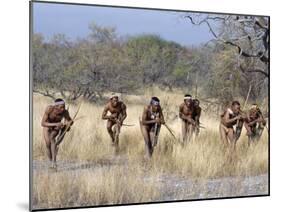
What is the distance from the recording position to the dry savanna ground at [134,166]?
4.79 meters

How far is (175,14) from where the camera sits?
17.0 ft

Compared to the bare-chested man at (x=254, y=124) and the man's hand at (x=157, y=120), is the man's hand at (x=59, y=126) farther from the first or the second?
the bare-chested man at (x=254, y=124)

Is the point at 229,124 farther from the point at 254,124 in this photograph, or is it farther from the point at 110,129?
the point at 110,129

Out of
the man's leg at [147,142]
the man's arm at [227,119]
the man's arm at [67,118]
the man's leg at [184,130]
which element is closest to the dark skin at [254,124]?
the man's arm at [227,119]

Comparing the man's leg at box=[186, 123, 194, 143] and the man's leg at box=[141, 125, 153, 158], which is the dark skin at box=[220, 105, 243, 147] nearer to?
the man's leg at box=[186, 123, 194, 143]

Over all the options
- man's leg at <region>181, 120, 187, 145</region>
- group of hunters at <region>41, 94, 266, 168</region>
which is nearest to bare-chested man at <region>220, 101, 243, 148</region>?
group of hunters at <region>41, 94, 266, 168</region>

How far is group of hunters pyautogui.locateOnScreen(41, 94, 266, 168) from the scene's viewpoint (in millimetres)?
4793

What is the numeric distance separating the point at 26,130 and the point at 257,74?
1981mm

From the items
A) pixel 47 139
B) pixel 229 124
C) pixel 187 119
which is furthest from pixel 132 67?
pixel 229 124

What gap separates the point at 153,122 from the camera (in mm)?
5102

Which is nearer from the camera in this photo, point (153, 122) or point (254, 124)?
point (153, 122)

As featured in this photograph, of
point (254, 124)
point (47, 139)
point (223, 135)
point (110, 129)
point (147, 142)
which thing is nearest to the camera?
point (47, 139)

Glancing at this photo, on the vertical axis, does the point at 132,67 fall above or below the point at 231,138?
above
